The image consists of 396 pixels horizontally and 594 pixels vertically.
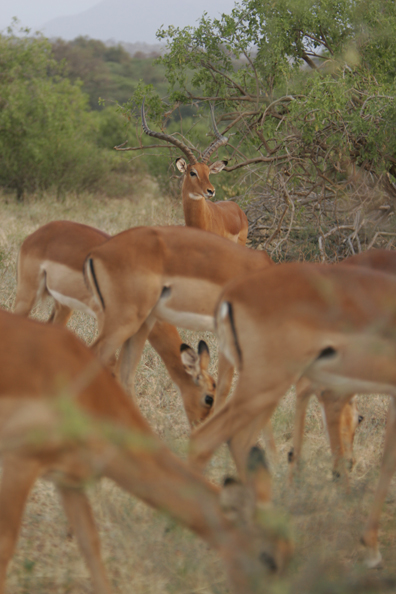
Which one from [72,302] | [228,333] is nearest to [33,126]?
[72,302]

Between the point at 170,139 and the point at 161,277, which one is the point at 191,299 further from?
the point at 170,139

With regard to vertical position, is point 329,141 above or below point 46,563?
above

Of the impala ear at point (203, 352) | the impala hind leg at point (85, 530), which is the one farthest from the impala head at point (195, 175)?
the impala hind leg at point (85, 530)

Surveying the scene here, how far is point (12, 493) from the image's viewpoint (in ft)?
5.85

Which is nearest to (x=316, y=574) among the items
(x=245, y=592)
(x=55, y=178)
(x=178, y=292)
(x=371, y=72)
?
(x=245, y=592)

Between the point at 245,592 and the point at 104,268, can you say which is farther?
the point at 104,268

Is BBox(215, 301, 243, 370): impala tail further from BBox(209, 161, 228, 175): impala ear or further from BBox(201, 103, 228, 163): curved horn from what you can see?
BBox(209, 161, 228, 175): impala ear

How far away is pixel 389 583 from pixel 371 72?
6.42 metres

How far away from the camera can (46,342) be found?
191 centimetres

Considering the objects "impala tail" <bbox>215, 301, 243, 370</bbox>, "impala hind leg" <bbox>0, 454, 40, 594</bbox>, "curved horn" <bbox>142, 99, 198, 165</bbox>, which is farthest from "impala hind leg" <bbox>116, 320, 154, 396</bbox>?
"curved horn" <bbox>142, 99, 198, 165</bbox>

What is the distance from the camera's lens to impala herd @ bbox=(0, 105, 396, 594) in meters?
1.57

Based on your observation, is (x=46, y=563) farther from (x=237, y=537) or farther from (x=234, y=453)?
(x=237, y=537)

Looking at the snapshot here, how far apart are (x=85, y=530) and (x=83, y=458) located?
406mm

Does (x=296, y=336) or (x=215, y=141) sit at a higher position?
(x=296, y=336)
